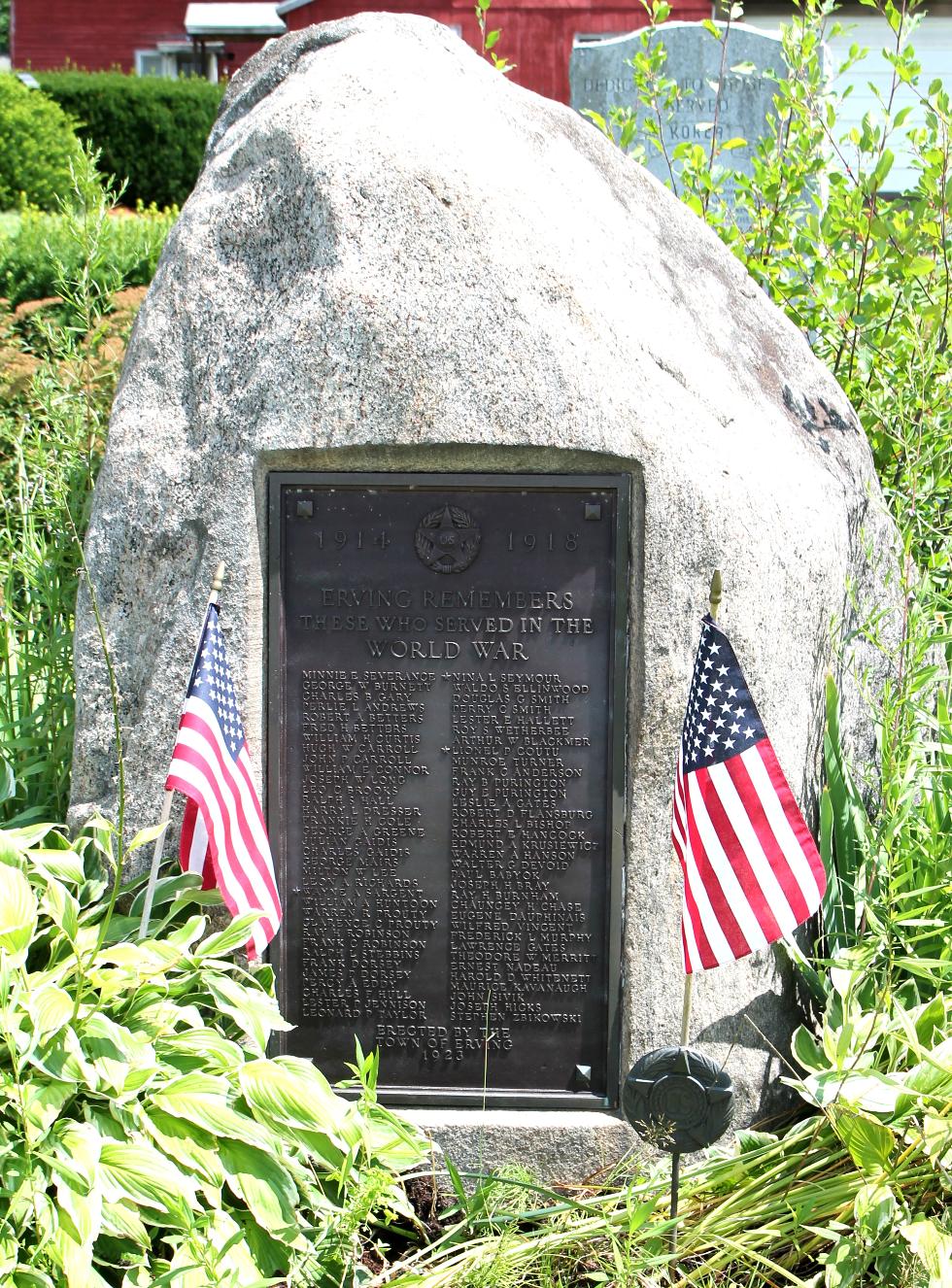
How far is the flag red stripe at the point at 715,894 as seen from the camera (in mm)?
2850

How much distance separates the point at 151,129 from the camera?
20641mm

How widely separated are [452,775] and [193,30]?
25192 mm

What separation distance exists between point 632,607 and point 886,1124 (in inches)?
51.9

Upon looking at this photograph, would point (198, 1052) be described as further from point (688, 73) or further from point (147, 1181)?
point (688, 73)

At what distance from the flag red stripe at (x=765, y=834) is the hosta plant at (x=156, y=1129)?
Answer: 3.29ft

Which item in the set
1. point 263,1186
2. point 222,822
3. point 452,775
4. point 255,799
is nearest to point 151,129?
point 452,775

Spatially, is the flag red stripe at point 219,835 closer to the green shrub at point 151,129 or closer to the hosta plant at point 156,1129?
the hosta plant at point 156,1129

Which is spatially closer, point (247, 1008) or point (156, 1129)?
point (156, 1129)

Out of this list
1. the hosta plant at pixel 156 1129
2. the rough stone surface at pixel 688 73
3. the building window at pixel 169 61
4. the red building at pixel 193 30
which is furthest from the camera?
the building window at pixel 169 61

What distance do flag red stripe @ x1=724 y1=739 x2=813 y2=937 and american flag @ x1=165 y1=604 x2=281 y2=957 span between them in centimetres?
108

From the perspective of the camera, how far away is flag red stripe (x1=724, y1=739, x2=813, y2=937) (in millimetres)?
2840

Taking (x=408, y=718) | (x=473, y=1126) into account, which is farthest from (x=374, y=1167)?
(x=408, y=718)

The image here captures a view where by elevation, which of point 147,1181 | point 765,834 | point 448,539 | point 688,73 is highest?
point 688,73

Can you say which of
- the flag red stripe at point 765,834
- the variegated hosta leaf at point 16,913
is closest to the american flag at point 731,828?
the flag red stripe at point 765,834
